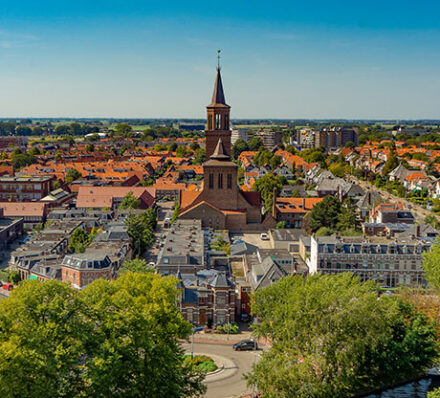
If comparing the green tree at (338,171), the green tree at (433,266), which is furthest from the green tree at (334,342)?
the green tree at (338,171)

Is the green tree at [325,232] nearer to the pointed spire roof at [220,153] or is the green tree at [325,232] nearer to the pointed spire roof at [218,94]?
the pointed spire roof at [220,153]

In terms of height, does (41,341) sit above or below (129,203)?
above

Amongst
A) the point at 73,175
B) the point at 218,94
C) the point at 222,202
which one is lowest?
the point at 222,202

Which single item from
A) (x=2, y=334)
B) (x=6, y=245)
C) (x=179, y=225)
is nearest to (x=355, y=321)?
(x=2, y=334)

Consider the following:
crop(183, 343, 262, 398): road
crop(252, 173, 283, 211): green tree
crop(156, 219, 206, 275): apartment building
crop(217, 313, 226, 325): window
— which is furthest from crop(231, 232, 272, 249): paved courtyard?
crop(183, 343, 262, 398): road

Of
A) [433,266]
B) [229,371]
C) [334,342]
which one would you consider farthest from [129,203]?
[334,342]

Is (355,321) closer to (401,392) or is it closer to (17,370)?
(401,392)

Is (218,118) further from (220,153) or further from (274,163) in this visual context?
(274,163)

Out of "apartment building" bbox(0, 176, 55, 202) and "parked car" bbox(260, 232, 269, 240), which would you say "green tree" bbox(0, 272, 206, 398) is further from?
"apartment building" bbox(0, 176, 55, 202)

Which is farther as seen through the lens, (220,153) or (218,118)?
(218,118)
